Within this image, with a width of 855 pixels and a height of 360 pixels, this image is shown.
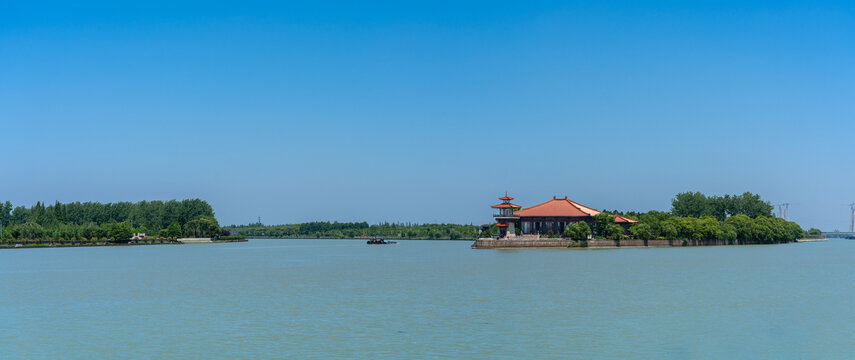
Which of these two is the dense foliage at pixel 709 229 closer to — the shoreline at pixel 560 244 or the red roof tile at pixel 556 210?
the shoreline at pixel 560 244

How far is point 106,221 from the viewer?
483ft

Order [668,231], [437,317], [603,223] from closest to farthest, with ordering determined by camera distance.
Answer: [437,317] → [603,223] → [668,231]

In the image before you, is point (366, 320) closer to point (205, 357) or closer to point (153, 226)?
point (205, 357)

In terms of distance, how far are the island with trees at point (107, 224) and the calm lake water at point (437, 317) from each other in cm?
8391

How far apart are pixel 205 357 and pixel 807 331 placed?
1738 cm

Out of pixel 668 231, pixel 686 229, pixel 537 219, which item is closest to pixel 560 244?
pixel 537 219

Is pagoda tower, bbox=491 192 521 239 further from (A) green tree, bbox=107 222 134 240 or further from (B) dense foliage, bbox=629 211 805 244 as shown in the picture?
(A) green tree, bbox=107 222 134 240

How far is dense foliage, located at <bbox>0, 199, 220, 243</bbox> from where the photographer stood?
11888cm

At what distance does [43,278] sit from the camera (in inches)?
1797

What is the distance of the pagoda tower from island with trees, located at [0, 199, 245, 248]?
72.1 m

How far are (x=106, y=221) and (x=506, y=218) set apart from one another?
9372cm

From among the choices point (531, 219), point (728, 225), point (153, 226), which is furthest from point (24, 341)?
point (153, 226)

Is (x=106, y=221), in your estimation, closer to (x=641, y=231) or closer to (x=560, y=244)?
(x=560, y=244)

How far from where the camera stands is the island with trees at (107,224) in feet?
385
